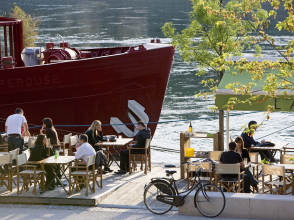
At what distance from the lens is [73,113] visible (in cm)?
1578

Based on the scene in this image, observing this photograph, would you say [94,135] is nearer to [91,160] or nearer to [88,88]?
[91,160]

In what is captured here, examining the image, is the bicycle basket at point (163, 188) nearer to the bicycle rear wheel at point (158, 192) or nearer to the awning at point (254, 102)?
the bicycle rear wheel at point (158, 192)

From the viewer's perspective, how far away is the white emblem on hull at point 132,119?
52.1 feet

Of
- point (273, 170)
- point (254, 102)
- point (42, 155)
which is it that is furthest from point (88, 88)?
point (273, 170)

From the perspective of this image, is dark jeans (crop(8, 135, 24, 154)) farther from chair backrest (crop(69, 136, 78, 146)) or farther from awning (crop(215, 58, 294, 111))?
awning (crop(215, 58, 294, 111))

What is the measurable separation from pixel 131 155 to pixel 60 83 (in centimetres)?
605

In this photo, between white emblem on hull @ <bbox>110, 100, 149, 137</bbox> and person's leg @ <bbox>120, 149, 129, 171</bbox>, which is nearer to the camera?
person's leg @ <bbox>120, 149, 129, 171</bbox>

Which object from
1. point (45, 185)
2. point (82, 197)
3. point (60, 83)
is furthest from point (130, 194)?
point (60, 83)

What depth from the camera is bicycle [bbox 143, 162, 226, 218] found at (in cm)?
712

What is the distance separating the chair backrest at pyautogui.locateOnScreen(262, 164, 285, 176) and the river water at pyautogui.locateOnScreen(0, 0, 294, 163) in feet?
8.97

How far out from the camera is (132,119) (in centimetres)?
1602

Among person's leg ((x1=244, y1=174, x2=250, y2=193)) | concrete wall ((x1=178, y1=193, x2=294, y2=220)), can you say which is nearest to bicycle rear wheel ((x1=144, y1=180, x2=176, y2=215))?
concrete wall ((x1=178, y1=193, x2=294, y2=220))

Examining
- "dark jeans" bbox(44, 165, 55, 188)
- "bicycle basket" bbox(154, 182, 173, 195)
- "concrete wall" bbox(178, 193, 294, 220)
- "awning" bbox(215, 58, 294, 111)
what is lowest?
"concrete wall" bbox(178, 193, 294, 220)

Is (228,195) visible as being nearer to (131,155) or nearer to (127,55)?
(131,155)
